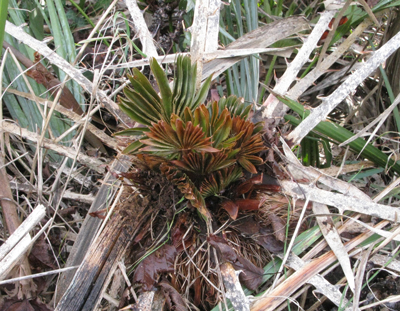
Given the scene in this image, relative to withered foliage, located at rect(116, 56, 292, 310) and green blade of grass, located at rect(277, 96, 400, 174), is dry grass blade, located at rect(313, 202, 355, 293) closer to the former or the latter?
withered foliage, located at rect(116, 56, 292, 310)

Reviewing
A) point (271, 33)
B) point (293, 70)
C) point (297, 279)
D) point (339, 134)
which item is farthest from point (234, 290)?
point (271, 33)

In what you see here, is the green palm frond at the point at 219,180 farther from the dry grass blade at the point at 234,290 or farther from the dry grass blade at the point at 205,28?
the dry grass blade at the point at 205,28

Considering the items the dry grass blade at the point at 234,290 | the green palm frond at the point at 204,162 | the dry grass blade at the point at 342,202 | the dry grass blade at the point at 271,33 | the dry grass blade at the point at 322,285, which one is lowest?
the dry grass blade at the point at 322,285

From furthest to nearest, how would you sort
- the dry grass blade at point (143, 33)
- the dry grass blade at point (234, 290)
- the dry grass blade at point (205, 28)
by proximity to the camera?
the dry grass blade at point (143, 33)
the dry grass blade at point (205, 28)
the dry grass blade at point (234, 290)

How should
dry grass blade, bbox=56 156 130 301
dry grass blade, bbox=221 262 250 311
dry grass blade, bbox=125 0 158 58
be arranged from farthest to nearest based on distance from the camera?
1. dry grass blade, bbox=125 0 158 58
2. dry grass blade, bbox=56 156 130 301
3. dry grass blade, bbox=221 262 250 311

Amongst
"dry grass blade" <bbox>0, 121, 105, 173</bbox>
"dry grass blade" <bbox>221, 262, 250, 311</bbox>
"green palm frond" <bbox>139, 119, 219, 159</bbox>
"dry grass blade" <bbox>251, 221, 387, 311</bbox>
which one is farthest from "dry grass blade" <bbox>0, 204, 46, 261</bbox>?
"dry grass blade" <bbox>251, 221, 387, 311</bbox>

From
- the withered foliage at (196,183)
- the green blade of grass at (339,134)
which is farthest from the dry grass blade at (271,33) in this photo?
the withered foliage at (196,183)

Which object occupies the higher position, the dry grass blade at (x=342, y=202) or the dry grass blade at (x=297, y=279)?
the dry grass blade at (x=342, y=202)

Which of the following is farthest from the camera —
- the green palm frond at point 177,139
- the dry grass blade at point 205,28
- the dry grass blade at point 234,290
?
the dry grass blade at point 205,28

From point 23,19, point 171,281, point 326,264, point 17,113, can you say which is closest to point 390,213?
point 326,264
